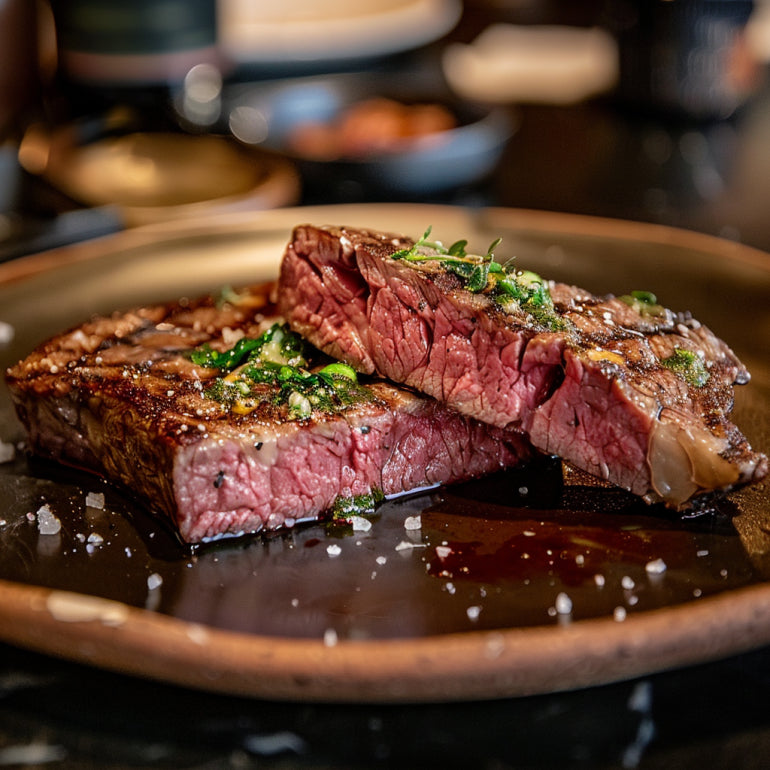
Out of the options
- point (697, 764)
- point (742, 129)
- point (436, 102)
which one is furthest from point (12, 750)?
point (742, 129)

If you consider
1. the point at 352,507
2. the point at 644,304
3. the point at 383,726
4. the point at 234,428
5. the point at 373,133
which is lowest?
the point at 383,726

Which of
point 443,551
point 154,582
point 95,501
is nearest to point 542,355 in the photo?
point 443,551

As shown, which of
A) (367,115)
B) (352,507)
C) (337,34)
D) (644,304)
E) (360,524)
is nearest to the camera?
(360,524)

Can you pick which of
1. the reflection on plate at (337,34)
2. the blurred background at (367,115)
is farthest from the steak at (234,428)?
the reflection on plate at (337,34)

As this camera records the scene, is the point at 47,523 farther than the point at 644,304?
No

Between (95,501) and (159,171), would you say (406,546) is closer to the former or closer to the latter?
(95,501)

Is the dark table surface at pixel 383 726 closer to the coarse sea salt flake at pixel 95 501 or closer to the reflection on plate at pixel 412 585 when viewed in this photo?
the reflection on plate at pixel 412 585

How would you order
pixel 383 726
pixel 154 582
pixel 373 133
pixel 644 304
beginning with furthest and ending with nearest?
pixel 373 133, pixel 644 304, pixel 154 582, pixel 383 726
